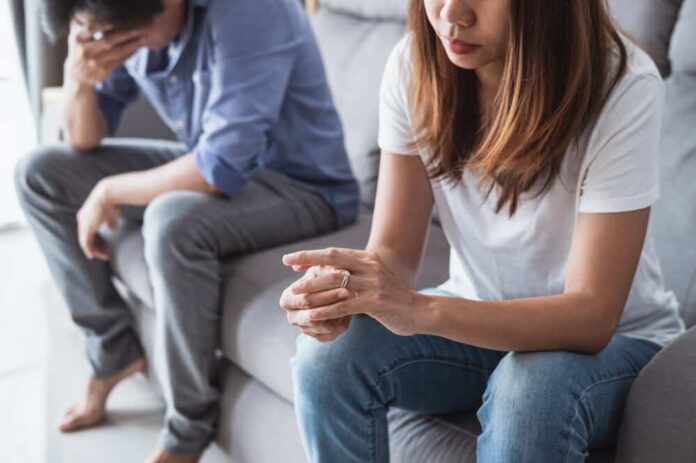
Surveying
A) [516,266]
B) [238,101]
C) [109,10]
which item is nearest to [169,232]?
[238,101]

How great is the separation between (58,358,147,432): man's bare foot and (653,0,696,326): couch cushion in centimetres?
110

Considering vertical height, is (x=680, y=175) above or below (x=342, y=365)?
above

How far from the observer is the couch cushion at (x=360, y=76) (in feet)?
5.74

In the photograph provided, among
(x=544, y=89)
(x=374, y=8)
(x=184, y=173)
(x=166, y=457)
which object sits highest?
(x=544, y=89)

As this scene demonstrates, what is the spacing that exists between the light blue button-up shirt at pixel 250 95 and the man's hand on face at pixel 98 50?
6 cm

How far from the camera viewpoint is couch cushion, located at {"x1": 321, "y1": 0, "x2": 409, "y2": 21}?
1785 mm

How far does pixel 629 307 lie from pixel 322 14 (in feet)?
4.20

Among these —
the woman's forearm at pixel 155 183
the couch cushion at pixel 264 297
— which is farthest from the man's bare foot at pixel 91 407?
the woman's forearm at pixel 155 183

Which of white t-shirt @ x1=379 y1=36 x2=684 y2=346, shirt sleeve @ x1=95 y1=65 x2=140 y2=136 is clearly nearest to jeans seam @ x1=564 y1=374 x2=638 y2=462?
white t-shirt @ x1=379 y1=36 x2=684 y2=346

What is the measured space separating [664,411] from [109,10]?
1.08 metres

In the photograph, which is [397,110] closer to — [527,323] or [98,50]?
[527,323]

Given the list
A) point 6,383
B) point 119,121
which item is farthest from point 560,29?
point 6,383

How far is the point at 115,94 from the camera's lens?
1.77 m

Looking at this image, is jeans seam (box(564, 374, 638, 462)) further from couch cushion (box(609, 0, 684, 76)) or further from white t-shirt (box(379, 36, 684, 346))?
couch cushion (box(609, 0, 684, 76))
